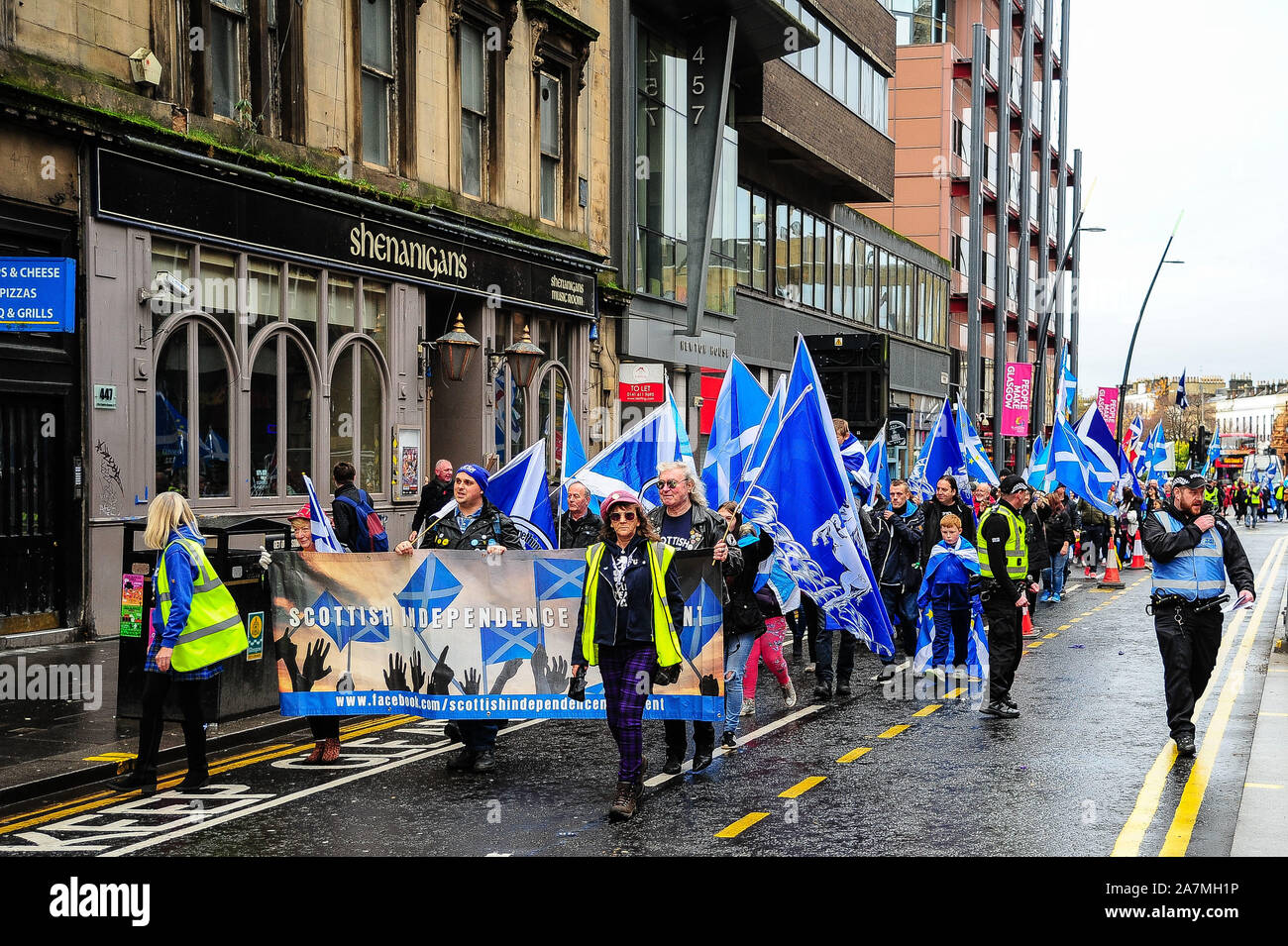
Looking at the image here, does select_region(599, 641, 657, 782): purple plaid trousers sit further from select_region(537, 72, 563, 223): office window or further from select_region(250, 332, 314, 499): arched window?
select_region(537, 72, 563, 223): office window

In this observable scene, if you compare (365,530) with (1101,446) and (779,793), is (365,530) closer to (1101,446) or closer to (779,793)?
(779,793)

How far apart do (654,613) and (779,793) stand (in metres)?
1.43

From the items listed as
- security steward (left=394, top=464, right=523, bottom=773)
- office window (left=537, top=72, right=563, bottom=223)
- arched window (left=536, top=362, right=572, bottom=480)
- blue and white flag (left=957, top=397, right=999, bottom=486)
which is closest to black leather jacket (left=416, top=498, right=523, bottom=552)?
security steward (left=394, top=464, right=523, bottom=773)

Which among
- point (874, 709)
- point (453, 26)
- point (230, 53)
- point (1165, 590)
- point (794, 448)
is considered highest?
point (453, 26)

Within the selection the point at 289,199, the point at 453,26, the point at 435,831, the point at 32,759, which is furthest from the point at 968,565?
the point at 453,26

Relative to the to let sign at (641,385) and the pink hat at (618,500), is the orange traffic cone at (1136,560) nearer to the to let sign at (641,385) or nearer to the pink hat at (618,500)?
the to let sign at (641,385)

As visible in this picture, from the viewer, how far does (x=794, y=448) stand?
1050cm

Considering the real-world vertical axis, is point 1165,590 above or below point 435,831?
above

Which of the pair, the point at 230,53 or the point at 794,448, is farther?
the point at 230,53

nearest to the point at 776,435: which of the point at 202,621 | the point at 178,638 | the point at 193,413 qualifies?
the point at 202,621

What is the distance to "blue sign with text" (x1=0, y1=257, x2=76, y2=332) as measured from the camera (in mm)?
10789

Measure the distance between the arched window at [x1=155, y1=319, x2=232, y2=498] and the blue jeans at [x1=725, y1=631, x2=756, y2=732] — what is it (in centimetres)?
738
